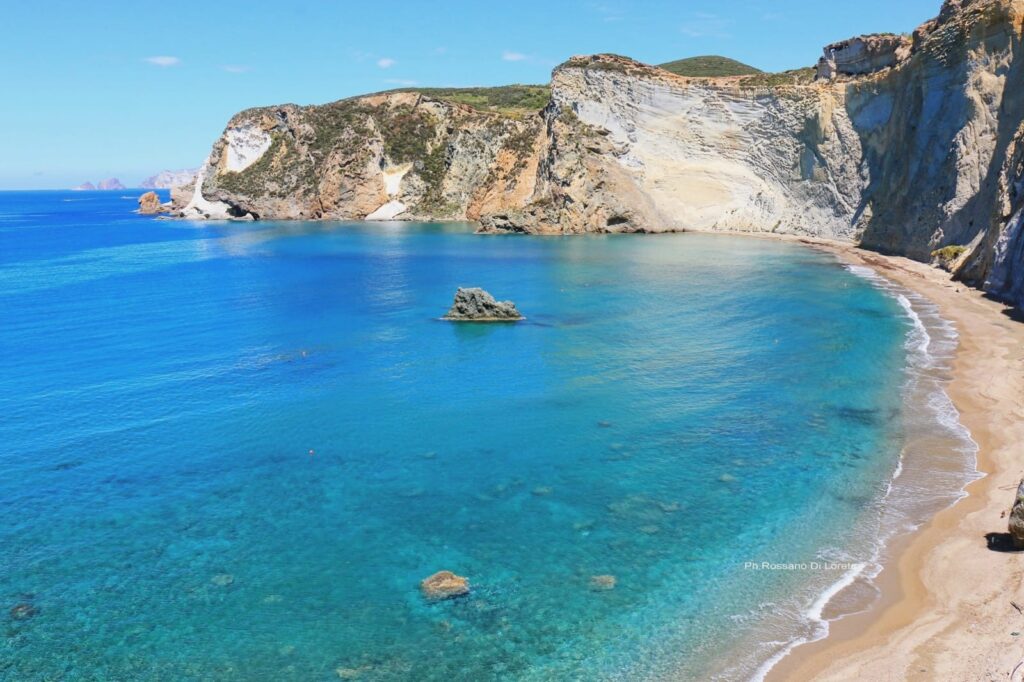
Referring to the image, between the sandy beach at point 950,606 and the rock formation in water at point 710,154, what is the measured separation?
2554 centimetres

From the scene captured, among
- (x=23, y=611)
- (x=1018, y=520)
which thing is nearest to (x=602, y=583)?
(x=1018, y=520)

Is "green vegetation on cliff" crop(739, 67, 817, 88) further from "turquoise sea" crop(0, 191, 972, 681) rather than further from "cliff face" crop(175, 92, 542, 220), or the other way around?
"turquoise sea" crop(0, 191, 972, 681)

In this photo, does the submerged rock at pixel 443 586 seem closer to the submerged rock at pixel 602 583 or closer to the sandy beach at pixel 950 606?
the submerged rock at pixel 602 583

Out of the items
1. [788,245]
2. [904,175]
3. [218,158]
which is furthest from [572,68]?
[218,158]

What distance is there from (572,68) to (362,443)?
78900 mm

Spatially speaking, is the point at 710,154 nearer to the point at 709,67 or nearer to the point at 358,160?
the point at 358,160

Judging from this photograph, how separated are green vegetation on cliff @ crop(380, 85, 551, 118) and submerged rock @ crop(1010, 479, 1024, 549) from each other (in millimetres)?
120990

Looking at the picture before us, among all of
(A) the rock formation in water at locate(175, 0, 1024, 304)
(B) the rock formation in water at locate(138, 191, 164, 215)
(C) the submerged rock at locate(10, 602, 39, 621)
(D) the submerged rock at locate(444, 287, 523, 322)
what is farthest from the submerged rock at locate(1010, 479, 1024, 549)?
(B) the rock formation in water at locate(138, 191, 164, 215)

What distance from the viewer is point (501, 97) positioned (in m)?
156

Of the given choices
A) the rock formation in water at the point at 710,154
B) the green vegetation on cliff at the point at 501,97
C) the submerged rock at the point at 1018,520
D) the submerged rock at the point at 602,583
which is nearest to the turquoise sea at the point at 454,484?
the submerged rock at the point at 602,583

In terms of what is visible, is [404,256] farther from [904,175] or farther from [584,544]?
[584,544]

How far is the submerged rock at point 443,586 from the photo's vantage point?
537 inches

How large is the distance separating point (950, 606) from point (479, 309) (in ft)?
95.4

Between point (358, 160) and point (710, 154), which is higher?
point (710, 154)
